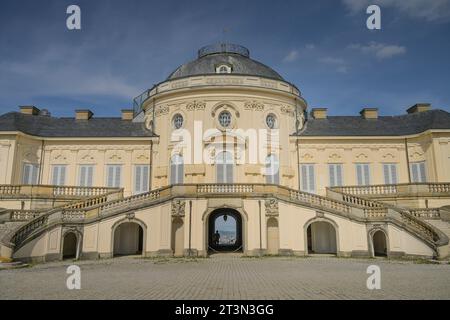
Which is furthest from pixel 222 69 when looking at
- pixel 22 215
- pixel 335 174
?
pixel 22 215

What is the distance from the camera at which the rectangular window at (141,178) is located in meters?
27.8

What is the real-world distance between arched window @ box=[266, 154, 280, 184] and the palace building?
3.0 inches

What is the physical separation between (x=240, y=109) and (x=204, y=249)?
10.8m

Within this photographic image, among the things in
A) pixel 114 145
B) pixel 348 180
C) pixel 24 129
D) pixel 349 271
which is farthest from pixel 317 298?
pixel 24 129

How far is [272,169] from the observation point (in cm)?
2633

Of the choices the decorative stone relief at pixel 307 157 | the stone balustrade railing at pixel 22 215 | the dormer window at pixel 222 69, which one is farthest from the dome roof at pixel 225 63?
the stone balustrade railing at pixel 22 215

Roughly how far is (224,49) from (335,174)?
45.9ft

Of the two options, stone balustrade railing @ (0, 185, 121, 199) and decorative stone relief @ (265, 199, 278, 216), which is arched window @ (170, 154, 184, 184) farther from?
decorative stone relief @ (265, 199, 278, 216)

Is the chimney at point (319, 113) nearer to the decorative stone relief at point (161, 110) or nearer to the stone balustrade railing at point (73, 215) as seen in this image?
the decorative stone relief at point (161, 110)

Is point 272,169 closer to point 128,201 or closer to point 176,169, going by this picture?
point 176,169

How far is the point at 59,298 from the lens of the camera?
8.30 metres

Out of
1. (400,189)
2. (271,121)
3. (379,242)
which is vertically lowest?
(379,242)

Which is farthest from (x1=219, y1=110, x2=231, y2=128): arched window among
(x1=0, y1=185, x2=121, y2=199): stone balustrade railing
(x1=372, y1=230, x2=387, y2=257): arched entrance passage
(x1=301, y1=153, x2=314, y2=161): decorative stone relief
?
(x1=372, y1=230, x2=387, y2=257): arched entrance passage

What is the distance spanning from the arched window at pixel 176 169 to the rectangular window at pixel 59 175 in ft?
28.1
